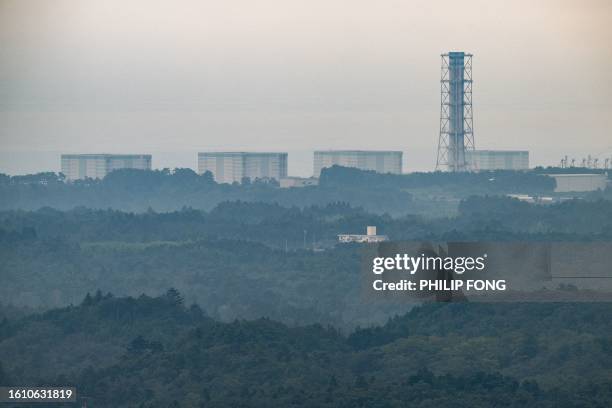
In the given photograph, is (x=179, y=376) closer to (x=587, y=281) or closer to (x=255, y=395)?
(x=255, y=395)

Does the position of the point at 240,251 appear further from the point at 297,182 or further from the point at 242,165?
the point at 242,165

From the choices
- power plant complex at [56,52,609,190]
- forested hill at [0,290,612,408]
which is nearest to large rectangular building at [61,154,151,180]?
power plant complex at [56,52,609,190]

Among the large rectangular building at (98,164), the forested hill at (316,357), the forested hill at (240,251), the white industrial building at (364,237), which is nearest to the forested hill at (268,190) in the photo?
the large rectangular building at (98,164)

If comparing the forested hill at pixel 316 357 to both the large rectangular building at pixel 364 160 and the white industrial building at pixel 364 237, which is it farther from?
the large rectangular building at pixel 364 160

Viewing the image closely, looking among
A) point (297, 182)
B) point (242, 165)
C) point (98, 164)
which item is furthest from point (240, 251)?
point (98, 164)

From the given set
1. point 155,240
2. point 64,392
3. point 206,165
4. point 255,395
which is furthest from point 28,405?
point 206,165
